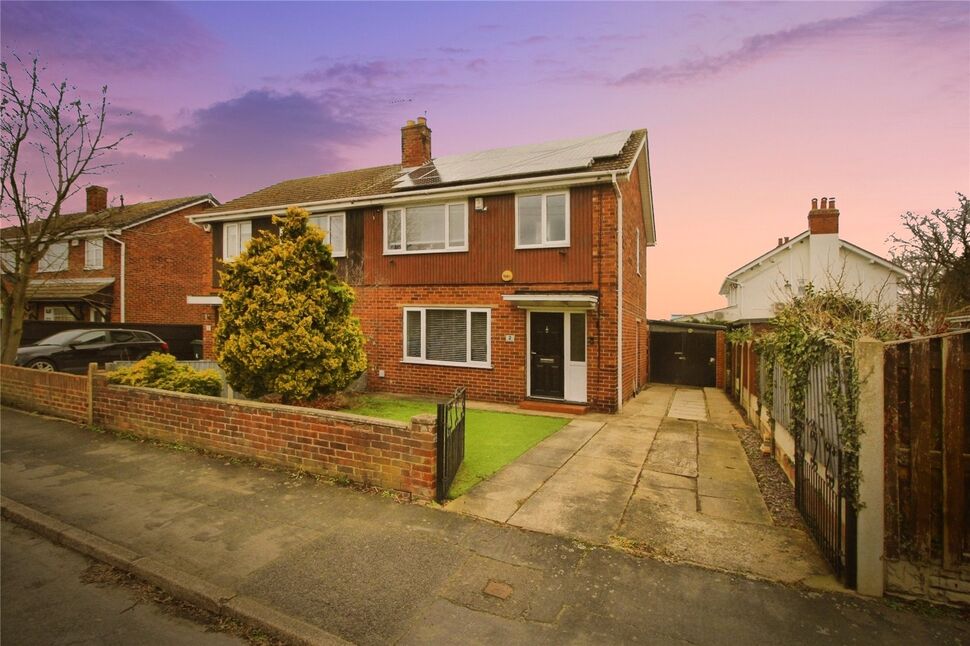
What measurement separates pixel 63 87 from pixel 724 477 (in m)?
16.9

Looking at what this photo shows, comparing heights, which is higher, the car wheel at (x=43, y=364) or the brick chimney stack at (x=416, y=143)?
the brick chimney stack at (x=416, y=143)

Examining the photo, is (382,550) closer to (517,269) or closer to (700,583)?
(700,583)

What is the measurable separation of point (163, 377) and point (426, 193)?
7393 millimetres

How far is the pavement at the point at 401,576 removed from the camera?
10.3 feet

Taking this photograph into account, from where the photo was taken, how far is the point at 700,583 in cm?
372

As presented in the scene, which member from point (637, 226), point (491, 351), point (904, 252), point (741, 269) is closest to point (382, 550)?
point (491, 351)

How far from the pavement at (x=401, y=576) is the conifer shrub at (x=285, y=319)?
265cm

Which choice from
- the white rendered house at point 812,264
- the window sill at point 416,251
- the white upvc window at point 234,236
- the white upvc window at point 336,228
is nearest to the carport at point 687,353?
the white rendered house at point 812,264

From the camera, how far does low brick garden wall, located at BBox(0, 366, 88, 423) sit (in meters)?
8.84

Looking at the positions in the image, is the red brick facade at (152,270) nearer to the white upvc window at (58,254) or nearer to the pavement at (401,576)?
the white upvc window at (58,254)

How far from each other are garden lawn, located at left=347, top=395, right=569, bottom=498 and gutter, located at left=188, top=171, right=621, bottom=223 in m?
5.49

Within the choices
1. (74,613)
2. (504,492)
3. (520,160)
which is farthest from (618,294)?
(74,613)

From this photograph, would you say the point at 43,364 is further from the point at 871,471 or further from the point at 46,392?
the point at 871,471

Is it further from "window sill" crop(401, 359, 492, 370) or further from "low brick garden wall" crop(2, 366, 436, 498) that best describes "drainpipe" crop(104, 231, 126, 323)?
"window sill" crop(401, 359, 492, 370)
